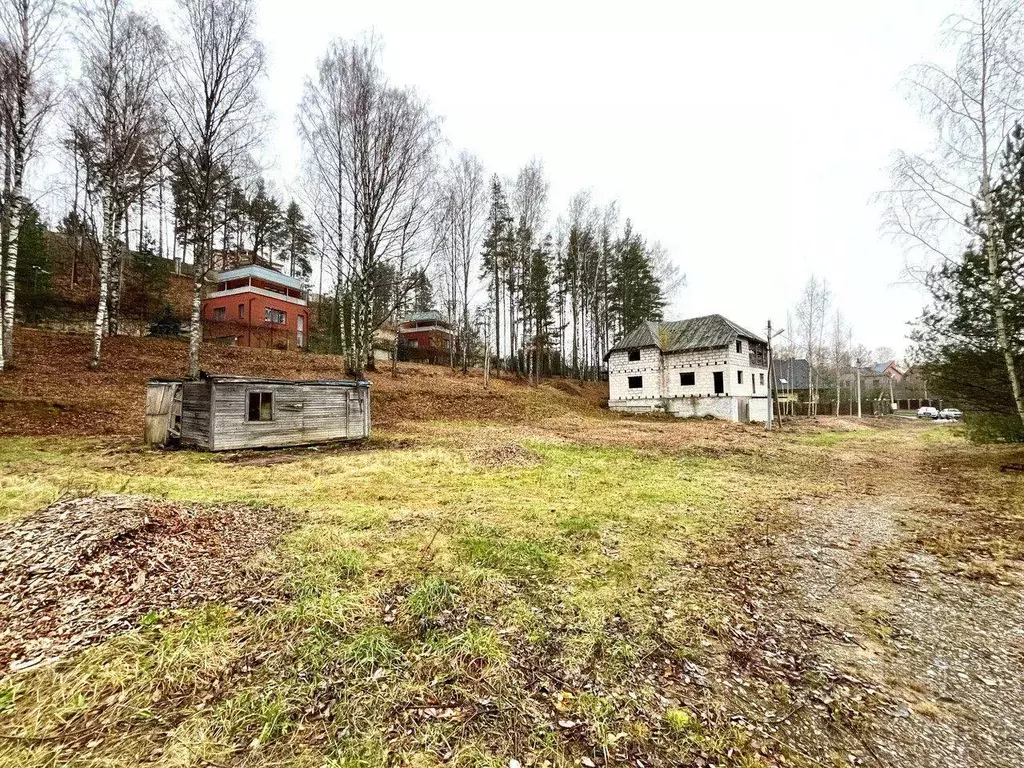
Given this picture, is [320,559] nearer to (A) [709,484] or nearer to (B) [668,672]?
(B) [668,672]

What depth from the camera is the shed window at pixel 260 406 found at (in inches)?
451

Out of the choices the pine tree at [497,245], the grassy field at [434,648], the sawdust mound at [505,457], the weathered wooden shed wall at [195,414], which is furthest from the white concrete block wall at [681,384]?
the weathered wooden shed wall at [195,414]

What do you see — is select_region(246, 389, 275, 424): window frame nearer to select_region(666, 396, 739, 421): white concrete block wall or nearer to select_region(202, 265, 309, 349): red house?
select_region(202, 265, 309, 349): red house

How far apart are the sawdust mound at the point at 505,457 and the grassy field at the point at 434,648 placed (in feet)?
9.70

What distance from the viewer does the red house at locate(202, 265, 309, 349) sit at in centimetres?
2809

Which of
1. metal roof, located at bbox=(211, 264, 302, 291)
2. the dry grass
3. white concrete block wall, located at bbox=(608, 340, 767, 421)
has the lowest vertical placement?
the dry grass

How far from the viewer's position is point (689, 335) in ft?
94.0

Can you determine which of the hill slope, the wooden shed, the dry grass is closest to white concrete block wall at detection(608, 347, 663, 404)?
the hill slope

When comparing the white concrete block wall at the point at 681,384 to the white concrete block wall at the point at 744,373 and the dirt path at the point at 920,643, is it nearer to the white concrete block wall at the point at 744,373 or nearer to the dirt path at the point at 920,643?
the white concrete block wall at the point at 744,373

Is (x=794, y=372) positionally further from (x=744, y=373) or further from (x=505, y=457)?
(x=505, y=457)

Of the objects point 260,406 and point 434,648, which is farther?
point 260,406

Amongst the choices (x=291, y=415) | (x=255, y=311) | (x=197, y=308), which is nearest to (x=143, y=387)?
(x=197, y=308)

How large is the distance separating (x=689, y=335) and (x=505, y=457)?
2299cm

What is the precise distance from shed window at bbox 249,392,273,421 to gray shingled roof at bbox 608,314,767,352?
24.7 metres
